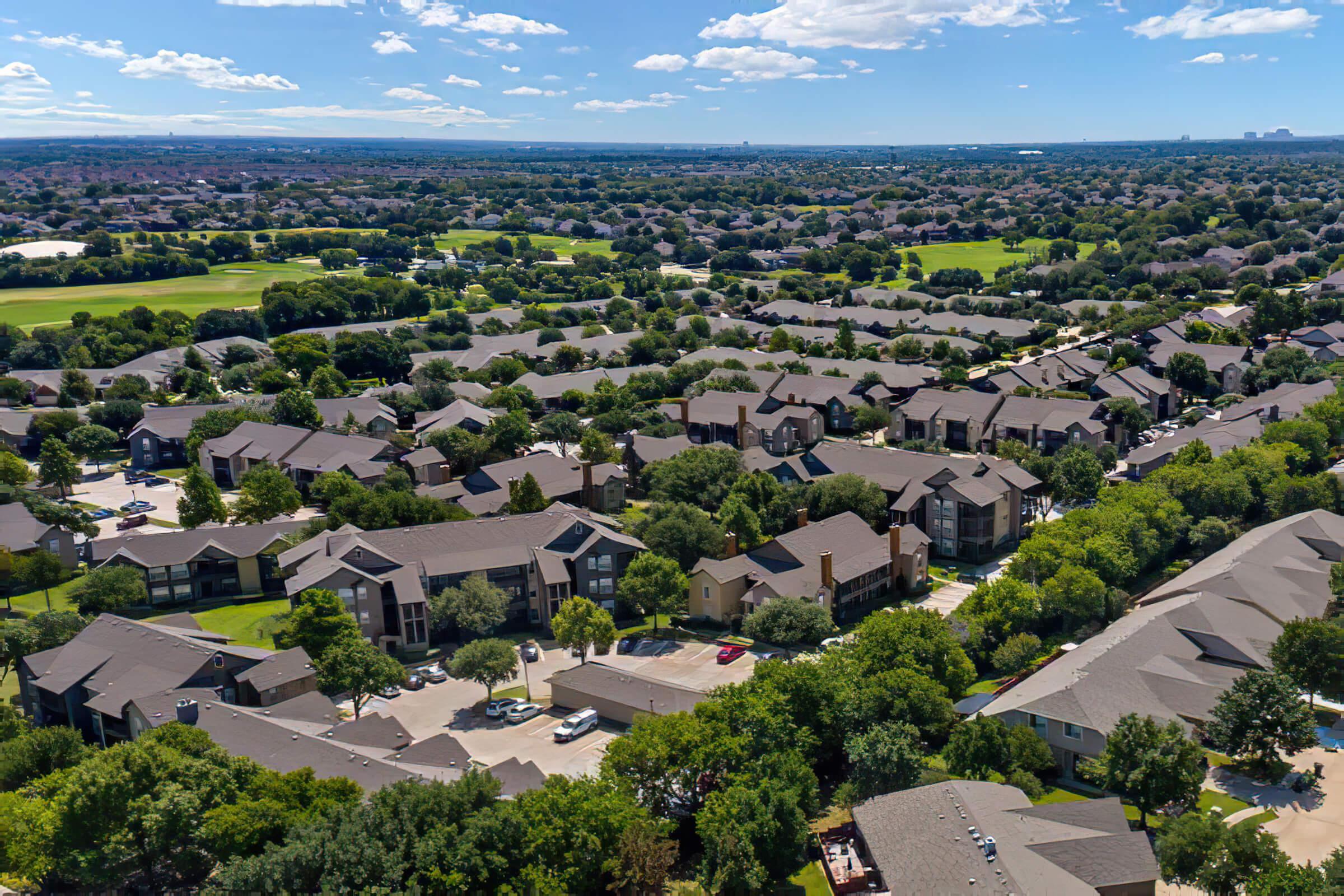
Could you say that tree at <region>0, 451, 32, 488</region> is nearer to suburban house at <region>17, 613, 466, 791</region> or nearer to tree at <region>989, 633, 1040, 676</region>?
suburban house at <region>17, 613, 466, 791</region>

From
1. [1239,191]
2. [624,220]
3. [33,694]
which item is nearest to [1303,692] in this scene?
[33,694]

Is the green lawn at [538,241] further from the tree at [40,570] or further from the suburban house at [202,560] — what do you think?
the tree at [40,570]

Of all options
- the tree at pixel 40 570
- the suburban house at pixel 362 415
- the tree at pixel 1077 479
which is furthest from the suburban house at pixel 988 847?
the suburban house at pixel 362 415

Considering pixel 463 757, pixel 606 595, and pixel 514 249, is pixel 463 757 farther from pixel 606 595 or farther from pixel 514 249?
pixel 514 249

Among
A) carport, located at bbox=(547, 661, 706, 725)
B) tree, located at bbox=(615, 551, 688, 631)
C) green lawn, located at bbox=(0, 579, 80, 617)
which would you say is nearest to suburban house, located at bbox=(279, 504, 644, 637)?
tree, located at bbox=(615, 551, 688, 631)

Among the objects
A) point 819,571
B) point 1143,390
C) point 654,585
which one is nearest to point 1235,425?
point 1143,390
